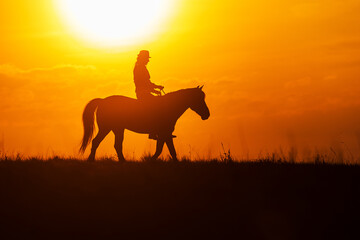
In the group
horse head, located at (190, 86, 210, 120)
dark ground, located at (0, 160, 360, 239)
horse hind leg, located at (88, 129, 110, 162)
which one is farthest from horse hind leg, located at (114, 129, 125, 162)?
dark ground, located at (0, 160, 360, 239)

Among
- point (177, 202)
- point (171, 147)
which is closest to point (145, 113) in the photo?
point (171, 147)

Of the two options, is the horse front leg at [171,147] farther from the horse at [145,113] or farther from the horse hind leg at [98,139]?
the horse hind leg at [98,139]

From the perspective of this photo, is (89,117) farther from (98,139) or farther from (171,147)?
(171,147)

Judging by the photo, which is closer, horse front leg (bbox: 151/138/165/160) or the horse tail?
horse front leg (bbox: 151/138/165/160)

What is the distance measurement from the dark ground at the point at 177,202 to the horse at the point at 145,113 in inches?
124

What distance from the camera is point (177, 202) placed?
11.7 metres

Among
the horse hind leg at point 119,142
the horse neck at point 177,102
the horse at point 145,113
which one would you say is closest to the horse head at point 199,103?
the horse at point 145,113

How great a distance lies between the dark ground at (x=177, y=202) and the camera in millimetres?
10766

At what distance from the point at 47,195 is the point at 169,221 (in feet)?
9.40

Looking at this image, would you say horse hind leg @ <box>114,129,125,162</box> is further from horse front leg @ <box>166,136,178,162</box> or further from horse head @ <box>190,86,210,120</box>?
horse head @ <box>190,86,210,120</box>

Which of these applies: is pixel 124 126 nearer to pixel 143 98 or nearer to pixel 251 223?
pixel 143 98

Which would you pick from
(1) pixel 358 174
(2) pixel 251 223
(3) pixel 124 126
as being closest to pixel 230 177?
(2) pixel 251 223

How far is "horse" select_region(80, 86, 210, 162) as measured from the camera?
17.5 metres

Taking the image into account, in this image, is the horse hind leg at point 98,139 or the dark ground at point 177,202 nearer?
the dark ground at point 177,202
